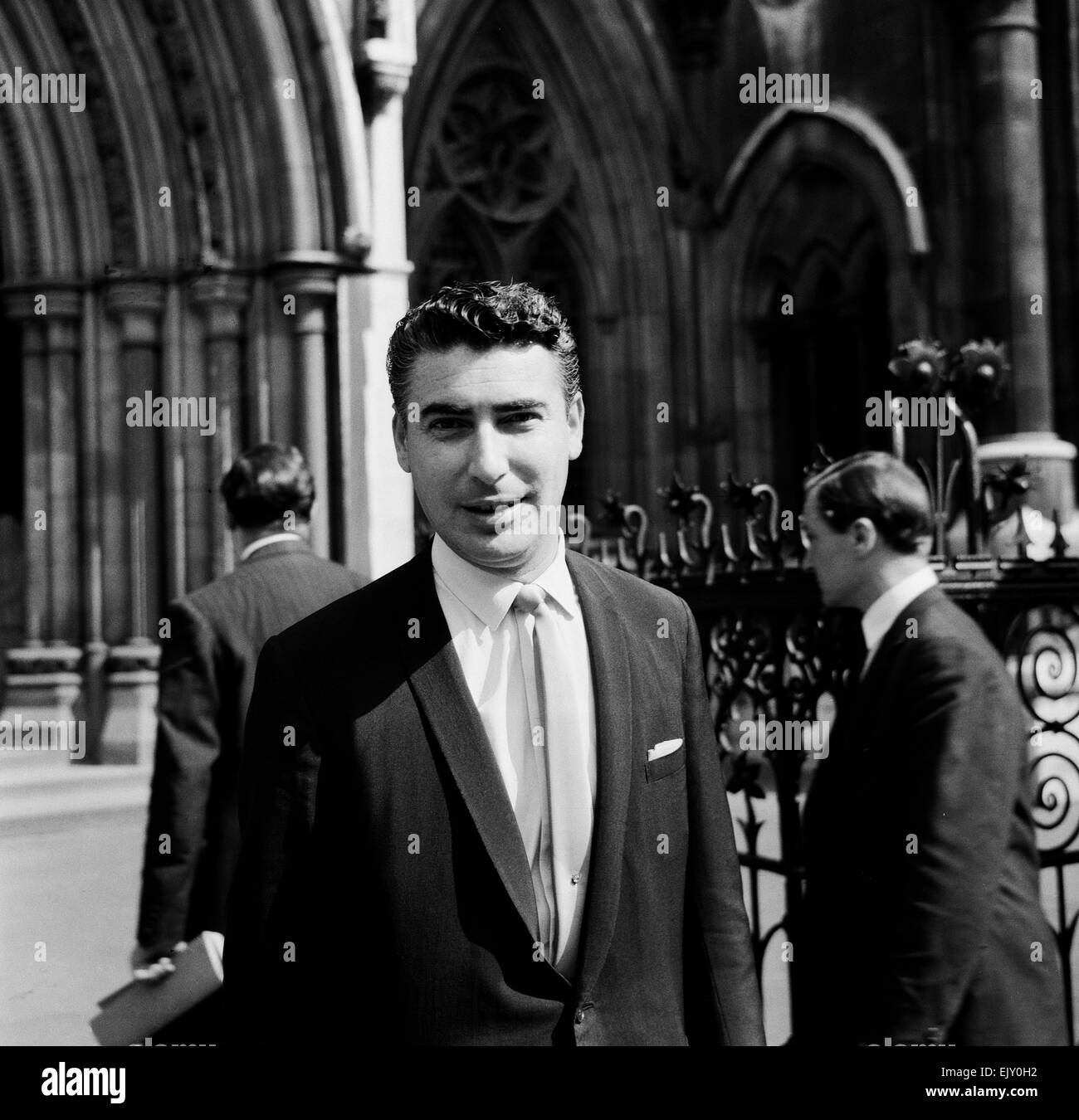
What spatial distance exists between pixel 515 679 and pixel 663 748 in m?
0.23

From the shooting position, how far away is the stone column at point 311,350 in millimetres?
9281

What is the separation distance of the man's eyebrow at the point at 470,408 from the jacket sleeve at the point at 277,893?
0.43 meters

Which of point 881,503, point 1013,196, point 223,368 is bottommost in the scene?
point 881,503

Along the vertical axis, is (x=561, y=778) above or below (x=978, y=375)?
below

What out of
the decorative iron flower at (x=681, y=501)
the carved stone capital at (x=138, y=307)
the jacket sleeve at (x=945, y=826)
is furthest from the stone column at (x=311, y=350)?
the jacket sleeve at (x=945, y=826)

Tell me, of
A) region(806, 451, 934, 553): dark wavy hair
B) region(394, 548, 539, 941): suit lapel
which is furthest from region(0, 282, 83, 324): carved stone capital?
region(394, 548, 539, 941): suit lapel

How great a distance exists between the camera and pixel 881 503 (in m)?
3.15

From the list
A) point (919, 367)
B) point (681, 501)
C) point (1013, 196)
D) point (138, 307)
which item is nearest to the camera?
point (919, 367)

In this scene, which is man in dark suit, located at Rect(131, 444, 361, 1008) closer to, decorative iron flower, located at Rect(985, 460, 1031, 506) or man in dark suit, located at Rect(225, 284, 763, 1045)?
man in dark suit, located at Rect(225, 284, 763, 1045)

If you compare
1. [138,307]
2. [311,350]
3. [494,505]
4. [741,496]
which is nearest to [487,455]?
[494,505]

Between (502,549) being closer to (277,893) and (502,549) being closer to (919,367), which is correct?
(277,893)

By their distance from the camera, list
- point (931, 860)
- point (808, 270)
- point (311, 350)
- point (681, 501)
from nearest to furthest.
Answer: point (931, 860)
point (681, 501)
point (311, 350)
point (808, 270)

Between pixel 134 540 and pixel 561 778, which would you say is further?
pixel 134 540

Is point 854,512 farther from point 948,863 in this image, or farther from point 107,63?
point 107,63
